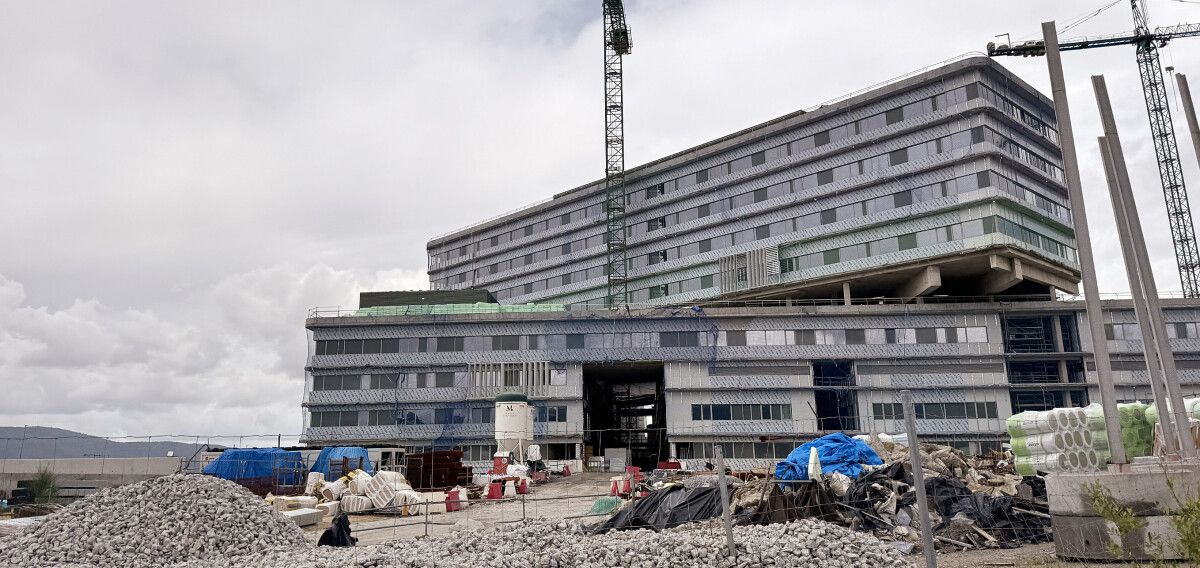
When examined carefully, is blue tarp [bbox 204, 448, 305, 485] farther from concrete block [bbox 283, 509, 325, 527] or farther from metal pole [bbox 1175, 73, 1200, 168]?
metal pole [bbox 1175, 73, 1200, 168]

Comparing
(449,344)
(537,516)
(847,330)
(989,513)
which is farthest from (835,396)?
(989,513)

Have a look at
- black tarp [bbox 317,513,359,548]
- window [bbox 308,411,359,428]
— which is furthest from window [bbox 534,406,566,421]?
black tarp [bbox 317,513,359,548]

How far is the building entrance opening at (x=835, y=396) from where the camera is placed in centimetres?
6047

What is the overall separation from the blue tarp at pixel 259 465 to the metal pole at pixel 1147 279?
132 ft

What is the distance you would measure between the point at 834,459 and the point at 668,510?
25.3ft

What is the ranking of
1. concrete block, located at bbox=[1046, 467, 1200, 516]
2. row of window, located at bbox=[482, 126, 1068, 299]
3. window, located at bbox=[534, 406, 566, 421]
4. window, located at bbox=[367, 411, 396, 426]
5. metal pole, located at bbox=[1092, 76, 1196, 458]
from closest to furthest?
concrete block, located at bbox=[1046, 467, 1200, 516], metal pole, located at bbox=[1092, 76, 1196, 458], row of window, located at bbox=[482, 126, 1068, 299], window, located at bbox=[534, 406, 566, 421], window, located at bbox=[367, 411, 396, 426]

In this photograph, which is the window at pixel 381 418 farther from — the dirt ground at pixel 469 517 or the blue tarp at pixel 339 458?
the dirt ground at pixel 469 517

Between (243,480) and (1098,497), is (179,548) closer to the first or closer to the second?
(1098,497)

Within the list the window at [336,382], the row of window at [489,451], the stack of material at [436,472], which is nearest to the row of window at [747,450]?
the row of window at [489,451]

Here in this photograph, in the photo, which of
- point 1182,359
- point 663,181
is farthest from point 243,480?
point 1182,359

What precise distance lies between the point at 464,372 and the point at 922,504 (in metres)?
54.8

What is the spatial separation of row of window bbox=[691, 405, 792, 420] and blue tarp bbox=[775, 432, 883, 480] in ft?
109

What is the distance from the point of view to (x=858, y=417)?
59844 mm

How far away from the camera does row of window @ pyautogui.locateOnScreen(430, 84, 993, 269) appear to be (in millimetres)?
60250
